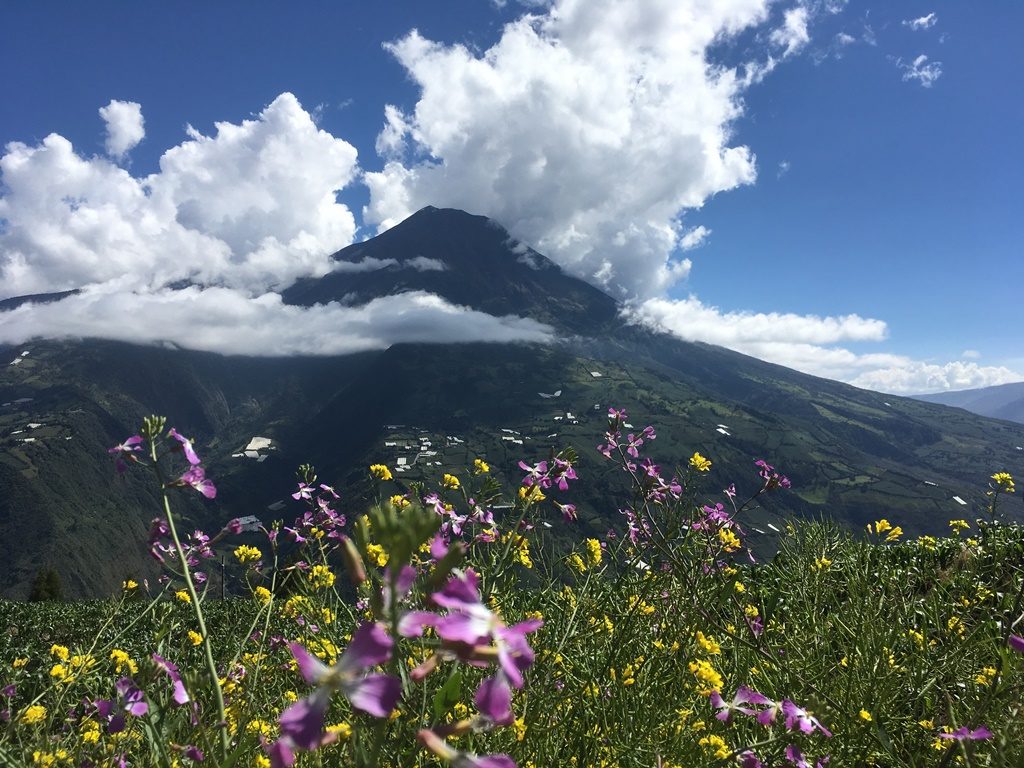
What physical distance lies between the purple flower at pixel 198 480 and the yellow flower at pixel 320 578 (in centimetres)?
116

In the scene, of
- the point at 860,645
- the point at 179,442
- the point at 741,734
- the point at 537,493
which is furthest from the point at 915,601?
the point at 179,442

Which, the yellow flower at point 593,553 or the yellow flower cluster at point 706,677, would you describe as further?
the yellow flower at point 593,553

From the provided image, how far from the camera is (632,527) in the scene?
472 centimetres

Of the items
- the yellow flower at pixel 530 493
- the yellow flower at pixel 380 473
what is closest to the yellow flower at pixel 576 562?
the yellow flower at pixel 530 493

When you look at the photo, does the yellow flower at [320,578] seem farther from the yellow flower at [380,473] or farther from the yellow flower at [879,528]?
the yellow flower at [879,528]

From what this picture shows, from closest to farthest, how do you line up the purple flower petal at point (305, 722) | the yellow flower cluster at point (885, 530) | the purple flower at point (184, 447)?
1. the purple flower petal at point (305, 722)
2. the purple flower at point (184, 447)
3. the yellow flower cluster at point (885, 530)

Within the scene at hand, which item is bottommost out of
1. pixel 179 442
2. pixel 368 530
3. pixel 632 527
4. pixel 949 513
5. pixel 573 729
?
pixel 949 513

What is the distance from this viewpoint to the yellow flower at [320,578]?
3.66 metres

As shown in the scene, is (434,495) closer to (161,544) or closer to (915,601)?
(161,544)

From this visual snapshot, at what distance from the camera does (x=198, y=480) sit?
266 cm

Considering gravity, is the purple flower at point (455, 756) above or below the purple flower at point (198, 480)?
above

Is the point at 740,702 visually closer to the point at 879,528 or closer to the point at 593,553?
the point at 593,553

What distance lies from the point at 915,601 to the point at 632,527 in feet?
6.69

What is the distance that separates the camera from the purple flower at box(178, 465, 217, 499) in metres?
2.48
